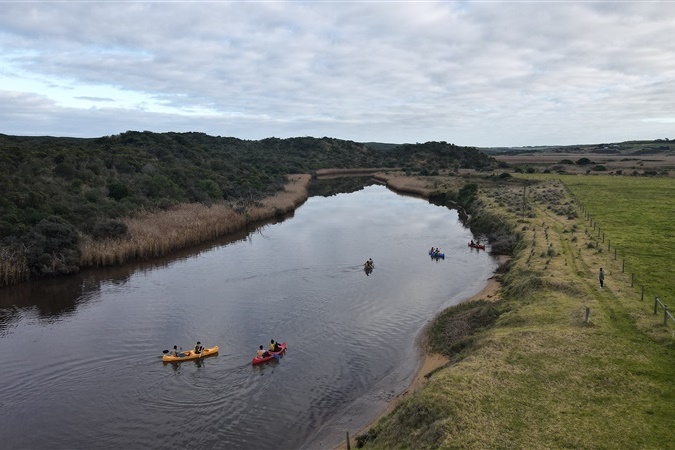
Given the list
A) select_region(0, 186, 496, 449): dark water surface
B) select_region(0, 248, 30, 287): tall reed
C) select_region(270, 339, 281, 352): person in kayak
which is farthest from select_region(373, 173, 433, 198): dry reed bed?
select_region(270, 339, 281, 352): person in kayak

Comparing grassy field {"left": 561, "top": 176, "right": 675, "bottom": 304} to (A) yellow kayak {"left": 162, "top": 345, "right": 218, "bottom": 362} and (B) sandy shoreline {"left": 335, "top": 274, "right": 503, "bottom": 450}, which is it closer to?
(B) sandy shoreline {"left": 335, "top": 274, "right": 503, "bottom": 450}

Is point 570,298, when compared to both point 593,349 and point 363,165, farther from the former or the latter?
point 363,165

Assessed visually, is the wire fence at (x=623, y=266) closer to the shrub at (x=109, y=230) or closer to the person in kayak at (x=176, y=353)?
the person in kayak at (x=176, y=353)

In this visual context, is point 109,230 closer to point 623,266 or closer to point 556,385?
point 556,385

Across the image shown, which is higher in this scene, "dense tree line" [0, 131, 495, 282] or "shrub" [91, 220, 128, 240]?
"dense tree line" [0, 131, 495, 282]

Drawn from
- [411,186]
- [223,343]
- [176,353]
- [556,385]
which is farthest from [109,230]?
[411,186]

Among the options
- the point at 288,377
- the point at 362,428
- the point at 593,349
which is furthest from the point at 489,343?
the point at 288,377
